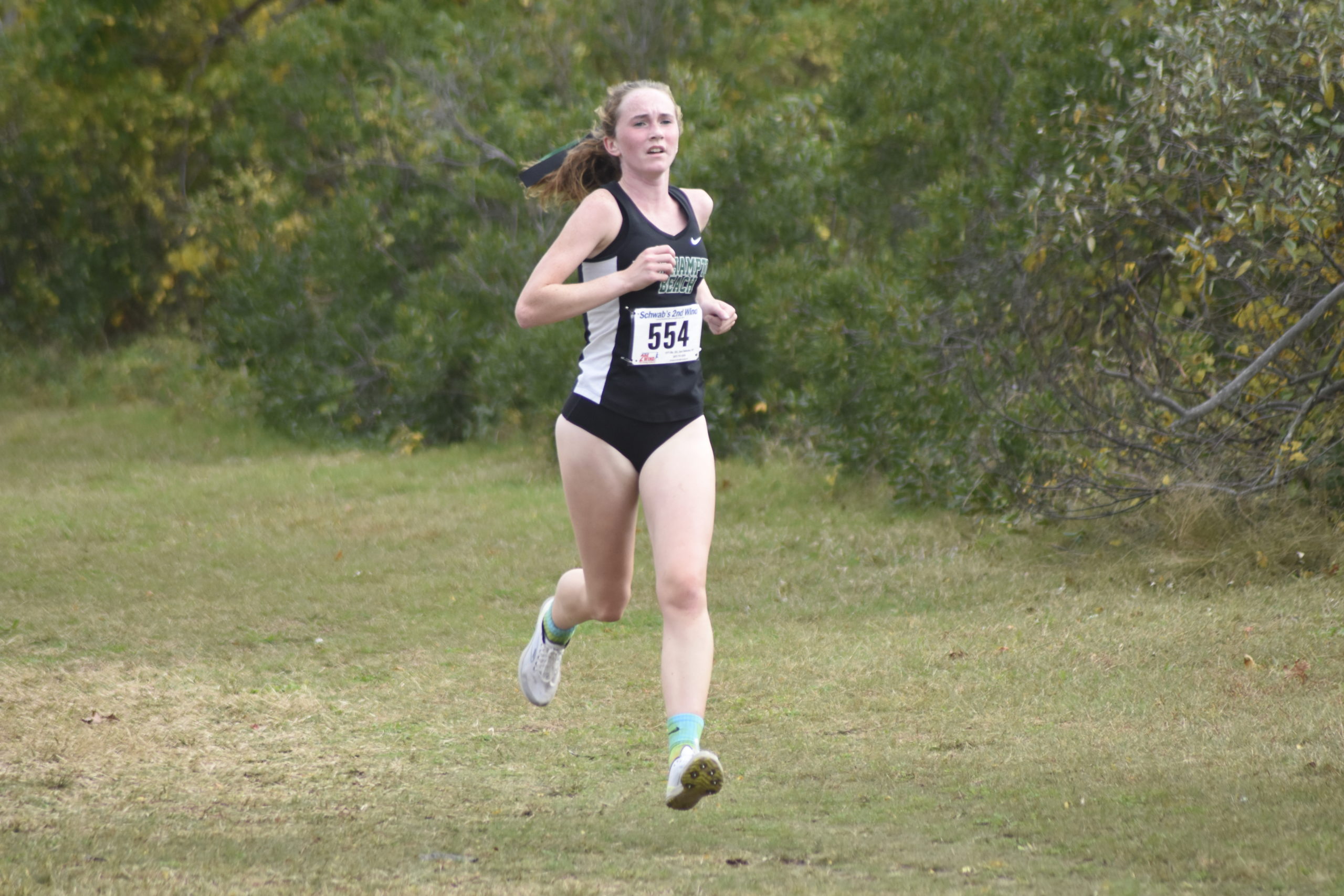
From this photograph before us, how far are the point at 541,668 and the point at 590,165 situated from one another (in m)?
1.86

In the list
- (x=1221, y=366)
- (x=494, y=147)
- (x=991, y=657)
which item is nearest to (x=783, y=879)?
(x=991, y=657)

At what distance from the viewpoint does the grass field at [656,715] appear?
4.25 meters

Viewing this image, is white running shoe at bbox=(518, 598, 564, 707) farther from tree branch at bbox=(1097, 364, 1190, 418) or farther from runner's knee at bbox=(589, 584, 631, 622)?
tree branch at bbox=(1097, 364, 1190, 418)

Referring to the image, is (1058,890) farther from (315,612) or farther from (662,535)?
(315,612)

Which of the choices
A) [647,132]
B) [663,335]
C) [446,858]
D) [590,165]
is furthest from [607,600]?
[647,132]

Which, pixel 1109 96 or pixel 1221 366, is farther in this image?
pixel 1109 96

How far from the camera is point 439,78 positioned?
15.1m

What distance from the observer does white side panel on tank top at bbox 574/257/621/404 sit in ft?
15.3

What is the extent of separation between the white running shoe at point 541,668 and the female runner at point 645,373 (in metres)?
0.74

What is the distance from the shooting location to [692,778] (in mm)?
4137

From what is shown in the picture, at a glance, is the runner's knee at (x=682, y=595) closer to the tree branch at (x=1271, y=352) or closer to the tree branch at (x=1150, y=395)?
the tree branch at (x=1150, y=395)

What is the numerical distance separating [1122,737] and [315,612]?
15.0 ft

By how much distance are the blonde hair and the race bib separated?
2.06 ft

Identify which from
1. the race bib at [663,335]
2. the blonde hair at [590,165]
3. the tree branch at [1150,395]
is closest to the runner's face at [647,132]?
the blonde hair at [590,165]
